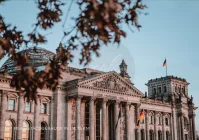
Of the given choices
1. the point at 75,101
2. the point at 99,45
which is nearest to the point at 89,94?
the point at 75,101

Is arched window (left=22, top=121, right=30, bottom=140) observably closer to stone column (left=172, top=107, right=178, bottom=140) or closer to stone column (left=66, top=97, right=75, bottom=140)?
stone column (left=66, top=97, right=75, bottom=140)

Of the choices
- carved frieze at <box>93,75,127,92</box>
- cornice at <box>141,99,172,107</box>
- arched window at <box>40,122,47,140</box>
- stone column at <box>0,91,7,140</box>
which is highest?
carved frieze at <box>93,75,127,92</box>

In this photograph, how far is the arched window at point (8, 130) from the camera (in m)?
44.2

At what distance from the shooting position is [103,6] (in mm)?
6875

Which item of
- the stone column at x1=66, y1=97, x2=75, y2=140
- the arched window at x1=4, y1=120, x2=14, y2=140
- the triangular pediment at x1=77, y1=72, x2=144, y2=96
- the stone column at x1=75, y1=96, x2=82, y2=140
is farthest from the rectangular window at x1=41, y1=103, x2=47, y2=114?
the triangular pediment at x1=77, y1=72, x2=144, y2=96

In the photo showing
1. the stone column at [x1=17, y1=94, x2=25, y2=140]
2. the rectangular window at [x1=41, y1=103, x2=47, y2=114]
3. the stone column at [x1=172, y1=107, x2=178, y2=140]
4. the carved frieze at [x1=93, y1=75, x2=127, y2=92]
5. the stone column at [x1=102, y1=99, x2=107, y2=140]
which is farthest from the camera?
the stone column at [x1=172, y1=107, x2=178, y2=140]

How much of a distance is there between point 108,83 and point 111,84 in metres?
1.00

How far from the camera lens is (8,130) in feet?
146

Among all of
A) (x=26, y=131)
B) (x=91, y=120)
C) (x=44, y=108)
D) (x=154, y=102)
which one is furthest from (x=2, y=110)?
(x=154, y=102)

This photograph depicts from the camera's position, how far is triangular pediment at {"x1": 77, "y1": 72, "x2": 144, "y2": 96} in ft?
165

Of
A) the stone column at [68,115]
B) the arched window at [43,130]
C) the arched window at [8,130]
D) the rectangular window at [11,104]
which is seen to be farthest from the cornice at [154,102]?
the arched window at [8,130]

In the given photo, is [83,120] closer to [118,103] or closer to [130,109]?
[118,103]

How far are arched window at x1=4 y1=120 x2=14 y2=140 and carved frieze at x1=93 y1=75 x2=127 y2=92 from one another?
48.2 ft

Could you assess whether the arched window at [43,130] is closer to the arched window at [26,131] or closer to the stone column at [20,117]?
the arched window at [26,131]
